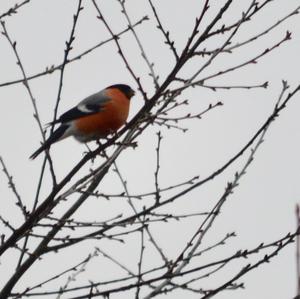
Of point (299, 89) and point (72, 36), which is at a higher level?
point (72, 36)

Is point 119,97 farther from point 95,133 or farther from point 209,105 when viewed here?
point 209,105

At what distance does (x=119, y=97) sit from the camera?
289 inches

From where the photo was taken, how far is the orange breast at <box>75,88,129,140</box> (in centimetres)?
686

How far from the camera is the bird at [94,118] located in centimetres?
684

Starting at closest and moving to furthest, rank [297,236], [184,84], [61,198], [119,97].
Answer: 1. [297,236]
2. [61,198]
3. [184,84]
4. [119,97]

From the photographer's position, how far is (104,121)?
692cm

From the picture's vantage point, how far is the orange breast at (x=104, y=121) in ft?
22.5

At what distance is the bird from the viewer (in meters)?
6.84

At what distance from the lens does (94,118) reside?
274 inches

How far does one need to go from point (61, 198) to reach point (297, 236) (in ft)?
3.64

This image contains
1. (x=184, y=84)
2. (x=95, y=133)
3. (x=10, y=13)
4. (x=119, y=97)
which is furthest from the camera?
(x=119, y=97)

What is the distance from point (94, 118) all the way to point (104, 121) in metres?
0.11

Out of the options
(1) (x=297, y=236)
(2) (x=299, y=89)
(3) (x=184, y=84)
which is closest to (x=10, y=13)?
(3) (x=184, y=84)

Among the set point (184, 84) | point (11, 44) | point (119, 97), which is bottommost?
point (184, 84)
